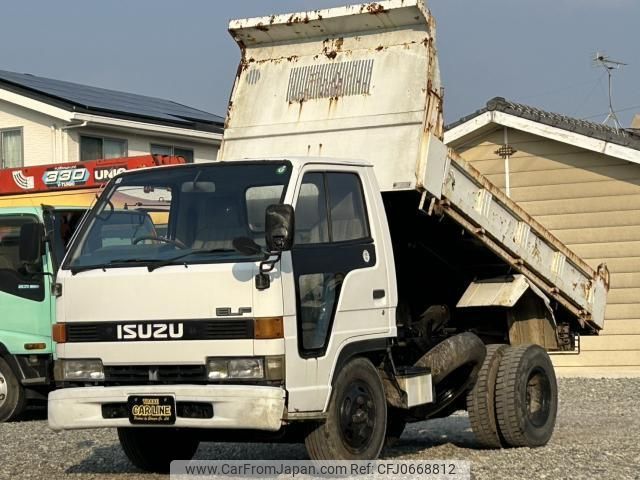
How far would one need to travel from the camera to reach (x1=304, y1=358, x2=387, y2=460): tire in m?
8.05

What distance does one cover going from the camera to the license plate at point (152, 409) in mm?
7859

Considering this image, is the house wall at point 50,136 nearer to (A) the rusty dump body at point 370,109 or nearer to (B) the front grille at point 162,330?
(A) the rusty dump body at point 370,109

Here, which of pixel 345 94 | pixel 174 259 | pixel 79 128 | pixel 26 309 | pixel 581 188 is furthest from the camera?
pixel 79 128

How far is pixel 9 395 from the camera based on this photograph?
1378 cm

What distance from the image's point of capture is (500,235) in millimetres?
10266

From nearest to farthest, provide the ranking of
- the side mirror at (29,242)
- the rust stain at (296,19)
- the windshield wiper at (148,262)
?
the windshield wiper at (148,262) < the side mirror at (29,242) < the rust stain at (296,19)

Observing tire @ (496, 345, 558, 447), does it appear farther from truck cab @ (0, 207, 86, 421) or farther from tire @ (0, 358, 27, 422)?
tire @ (0, 358, 27, 422)

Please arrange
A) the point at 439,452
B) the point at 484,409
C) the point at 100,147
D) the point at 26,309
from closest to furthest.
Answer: the point at 484,409 < the point at 439,452 < the point at 26,309 < the point at 100,147

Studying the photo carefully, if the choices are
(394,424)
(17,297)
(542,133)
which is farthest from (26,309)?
(542,133)

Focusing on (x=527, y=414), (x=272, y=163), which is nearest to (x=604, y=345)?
(x=527, y=414)

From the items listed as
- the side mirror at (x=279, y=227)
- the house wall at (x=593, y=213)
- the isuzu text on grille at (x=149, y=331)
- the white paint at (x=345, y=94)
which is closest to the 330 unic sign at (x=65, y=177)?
the white paint at (x=345, y=94)

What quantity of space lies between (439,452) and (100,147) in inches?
615

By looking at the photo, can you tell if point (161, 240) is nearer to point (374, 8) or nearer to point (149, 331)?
point (149, 331)

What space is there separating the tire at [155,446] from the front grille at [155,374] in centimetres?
118
